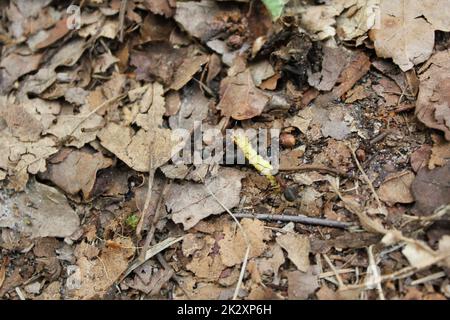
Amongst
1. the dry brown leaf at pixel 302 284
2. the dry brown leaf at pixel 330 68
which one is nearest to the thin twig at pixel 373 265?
the dry brown leaf at pixel 302 284

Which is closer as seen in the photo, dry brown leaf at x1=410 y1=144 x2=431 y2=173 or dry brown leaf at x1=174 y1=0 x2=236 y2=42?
dry brown leaf at x1=410 y1=144 x2=431 y2=173

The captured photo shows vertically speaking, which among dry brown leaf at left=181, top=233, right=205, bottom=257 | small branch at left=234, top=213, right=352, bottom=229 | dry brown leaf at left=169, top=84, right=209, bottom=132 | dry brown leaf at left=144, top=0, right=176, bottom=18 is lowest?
dry brown leaf at left=181, top=233, right=205, bottom=257

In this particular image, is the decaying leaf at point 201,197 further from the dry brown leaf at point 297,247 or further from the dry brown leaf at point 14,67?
the dry brown leaf at point 14,67

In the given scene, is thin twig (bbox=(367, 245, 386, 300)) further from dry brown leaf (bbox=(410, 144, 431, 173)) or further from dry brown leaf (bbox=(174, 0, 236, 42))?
dry brown leaf (bbox=(174, 0, 236, 42))

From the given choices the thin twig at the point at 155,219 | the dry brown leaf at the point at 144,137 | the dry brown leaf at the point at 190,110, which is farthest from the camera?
the dry brown leaf at the point at 190,110

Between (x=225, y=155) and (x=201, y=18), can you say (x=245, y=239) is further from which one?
(x=201, y=18)

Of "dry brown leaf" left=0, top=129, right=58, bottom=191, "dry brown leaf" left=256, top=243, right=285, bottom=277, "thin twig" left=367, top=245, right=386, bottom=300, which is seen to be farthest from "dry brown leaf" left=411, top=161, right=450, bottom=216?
"dry brown leaf" left=0, top=129, right=58, bottom=191
